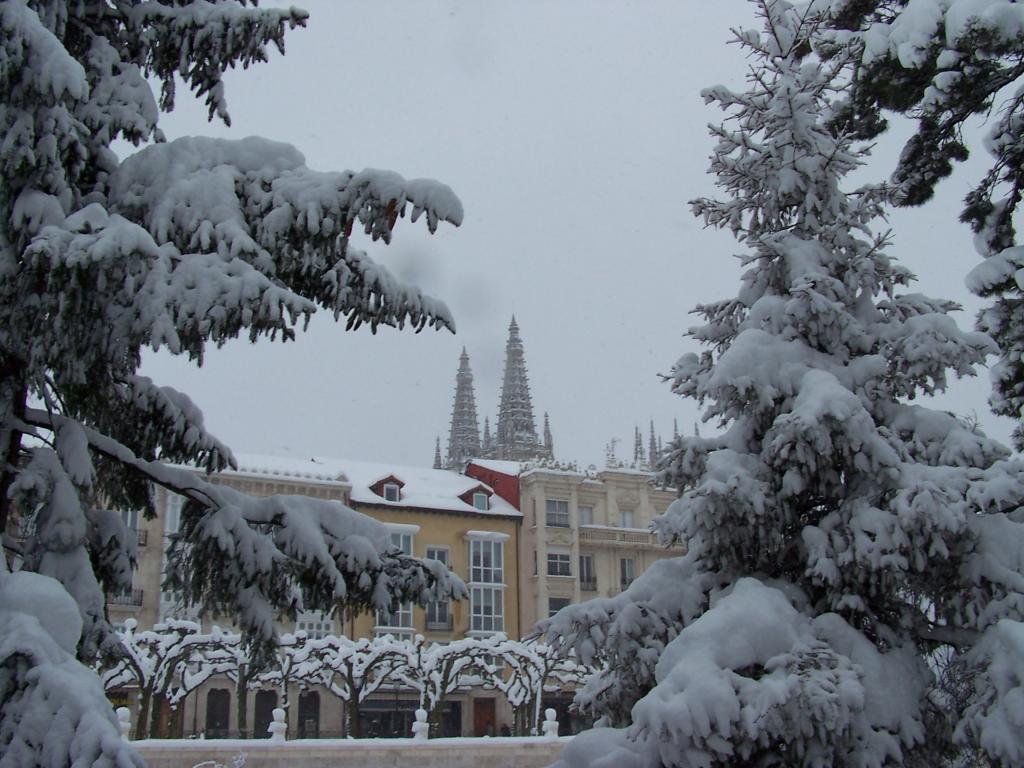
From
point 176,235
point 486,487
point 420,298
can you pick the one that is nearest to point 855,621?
point 420,298

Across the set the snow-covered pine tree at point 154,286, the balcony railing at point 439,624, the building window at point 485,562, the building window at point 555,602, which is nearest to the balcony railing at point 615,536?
the building window at point 555,602

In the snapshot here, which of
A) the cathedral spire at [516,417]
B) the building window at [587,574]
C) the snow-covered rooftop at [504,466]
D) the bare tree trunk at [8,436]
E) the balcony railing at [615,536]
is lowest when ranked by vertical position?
the bare tree trunk at [8,436]

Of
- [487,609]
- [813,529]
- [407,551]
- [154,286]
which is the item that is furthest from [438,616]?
[154,286]

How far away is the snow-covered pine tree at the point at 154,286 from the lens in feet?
15.6

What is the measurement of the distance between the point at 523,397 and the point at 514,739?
6419cm

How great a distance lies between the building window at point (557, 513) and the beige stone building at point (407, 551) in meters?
1.38

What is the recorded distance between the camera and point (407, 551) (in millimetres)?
39344

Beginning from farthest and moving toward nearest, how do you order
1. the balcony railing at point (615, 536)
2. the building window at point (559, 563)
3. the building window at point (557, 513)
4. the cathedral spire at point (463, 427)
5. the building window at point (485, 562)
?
1. the cathedral spire at point (463, 427)
2. the balcony railing at point (615, 536)
3. the building window at point (557, 513)
4. the building window at point (559, 563)
5. the building window at point (485, 562)

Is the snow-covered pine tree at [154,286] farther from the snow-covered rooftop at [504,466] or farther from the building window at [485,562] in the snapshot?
the snow-covered rooftop at [504,466]

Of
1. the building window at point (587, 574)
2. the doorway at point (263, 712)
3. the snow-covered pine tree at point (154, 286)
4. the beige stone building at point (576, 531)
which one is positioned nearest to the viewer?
the snow-covered pine tree at point (154, 286)

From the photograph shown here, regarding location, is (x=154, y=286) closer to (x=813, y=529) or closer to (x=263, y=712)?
(x=813, y=529)

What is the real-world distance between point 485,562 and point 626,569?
6224mm

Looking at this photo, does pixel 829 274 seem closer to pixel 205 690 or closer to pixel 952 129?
pixel 952 129

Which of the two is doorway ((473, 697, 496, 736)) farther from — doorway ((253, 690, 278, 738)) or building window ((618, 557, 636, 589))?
doorway ((253, 690, 278, 738))
